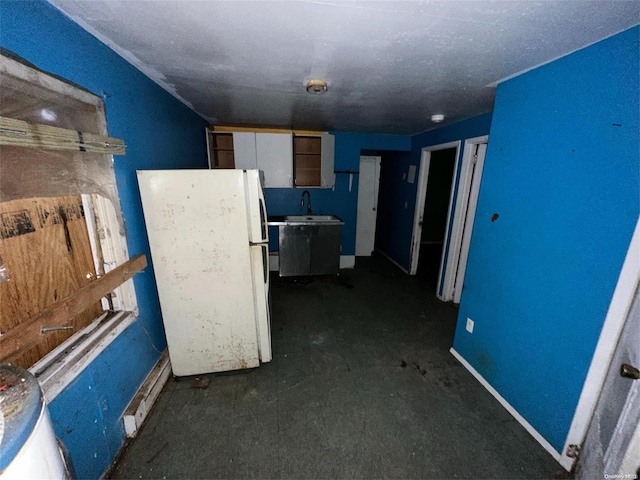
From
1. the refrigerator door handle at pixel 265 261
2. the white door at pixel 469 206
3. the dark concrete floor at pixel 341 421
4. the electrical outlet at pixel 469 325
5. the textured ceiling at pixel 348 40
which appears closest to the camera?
the textured ceiling at pixel 348 40

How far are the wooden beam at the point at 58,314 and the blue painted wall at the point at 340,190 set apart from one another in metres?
2.63

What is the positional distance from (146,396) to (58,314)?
91cm

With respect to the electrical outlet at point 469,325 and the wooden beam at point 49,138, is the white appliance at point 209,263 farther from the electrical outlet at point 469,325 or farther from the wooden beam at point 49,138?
the electrical outlet at point 469,325

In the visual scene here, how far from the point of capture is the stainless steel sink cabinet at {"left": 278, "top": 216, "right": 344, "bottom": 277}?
12.0ft

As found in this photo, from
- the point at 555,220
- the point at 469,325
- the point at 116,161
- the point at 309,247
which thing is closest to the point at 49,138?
the point at 116,161

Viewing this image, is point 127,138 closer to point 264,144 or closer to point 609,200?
point 264,144

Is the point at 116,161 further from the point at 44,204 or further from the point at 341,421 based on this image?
the point at 341,421

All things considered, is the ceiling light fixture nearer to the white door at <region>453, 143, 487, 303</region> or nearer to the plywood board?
the plywood board

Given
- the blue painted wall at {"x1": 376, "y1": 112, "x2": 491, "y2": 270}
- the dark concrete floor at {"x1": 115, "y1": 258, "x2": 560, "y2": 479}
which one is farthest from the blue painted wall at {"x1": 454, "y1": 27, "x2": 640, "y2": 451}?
the blue painted wall at {"x1": 376, "y1": 112, "x2": 491, "y2": 270}

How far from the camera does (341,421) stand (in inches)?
64.6

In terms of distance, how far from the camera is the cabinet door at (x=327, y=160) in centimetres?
373

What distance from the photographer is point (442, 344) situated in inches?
95.7

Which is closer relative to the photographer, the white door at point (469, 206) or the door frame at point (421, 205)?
→ the white door at point (469, 206)

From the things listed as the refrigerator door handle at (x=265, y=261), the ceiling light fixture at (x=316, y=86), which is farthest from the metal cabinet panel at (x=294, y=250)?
the ceiling light fixture at (x=316, y=86)
